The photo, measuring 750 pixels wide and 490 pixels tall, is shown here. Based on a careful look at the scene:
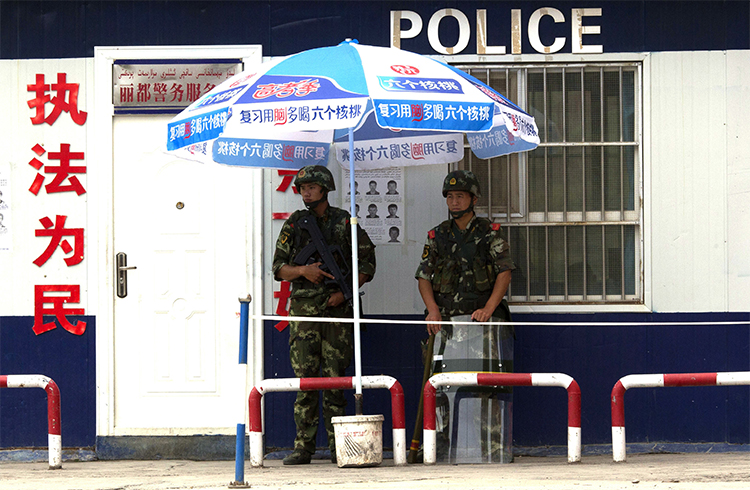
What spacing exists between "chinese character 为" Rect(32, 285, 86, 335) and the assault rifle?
6.24 ft

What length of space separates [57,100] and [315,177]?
7.46ft

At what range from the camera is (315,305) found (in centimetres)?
639

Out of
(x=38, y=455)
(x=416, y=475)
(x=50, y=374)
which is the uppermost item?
(x=50, y=374)

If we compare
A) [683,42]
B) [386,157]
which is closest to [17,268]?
[386,157]

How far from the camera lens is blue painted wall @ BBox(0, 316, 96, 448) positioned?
272 inches

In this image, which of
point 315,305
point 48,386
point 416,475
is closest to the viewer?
point 416,475

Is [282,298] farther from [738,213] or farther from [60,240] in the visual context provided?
[738,213]

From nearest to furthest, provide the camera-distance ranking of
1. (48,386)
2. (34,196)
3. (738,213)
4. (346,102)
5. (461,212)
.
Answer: (346,102)
(48,386)
(461,212)
(738,213)
(34,196)

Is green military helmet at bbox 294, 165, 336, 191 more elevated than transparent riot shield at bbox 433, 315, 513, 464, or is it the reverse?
green military helmet at bbox 294, 165, 336, 191

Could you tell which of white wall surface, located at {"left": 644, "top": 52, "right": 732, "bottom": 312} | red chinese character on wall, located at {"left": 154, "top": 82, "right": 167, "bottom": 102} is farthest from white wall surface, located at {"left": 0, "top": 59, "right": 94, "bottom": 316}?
white wall surface, located at {"left": 644, "top": 52, "right": 732, "bottom": 312}

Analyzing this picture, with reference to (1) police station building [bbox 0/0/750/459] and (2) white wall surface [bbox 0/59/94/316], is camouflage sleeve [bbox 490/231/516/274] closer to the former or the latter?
(1) police station building [bbox 0/0/750/459]

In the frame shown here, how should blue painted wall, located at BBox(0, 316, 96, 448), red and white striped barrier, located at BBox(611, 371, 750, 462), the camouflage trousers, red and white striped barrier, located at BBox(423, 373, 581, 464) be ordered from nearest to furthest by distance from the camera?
red and white striped barrier, located at BBox(611, 371, 750, 462)
red and white striped barrier, located at BBox(423, 373, 581, 464)
the camouflage trousers
blue painted wall, located at BBox(0, 316, 96, 448)

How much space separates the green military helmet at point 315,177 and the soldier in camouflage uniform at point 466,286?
84 cm

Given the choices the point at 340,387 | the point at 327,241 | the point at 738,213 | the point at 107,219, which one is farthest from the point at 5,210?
the point at 738,213
